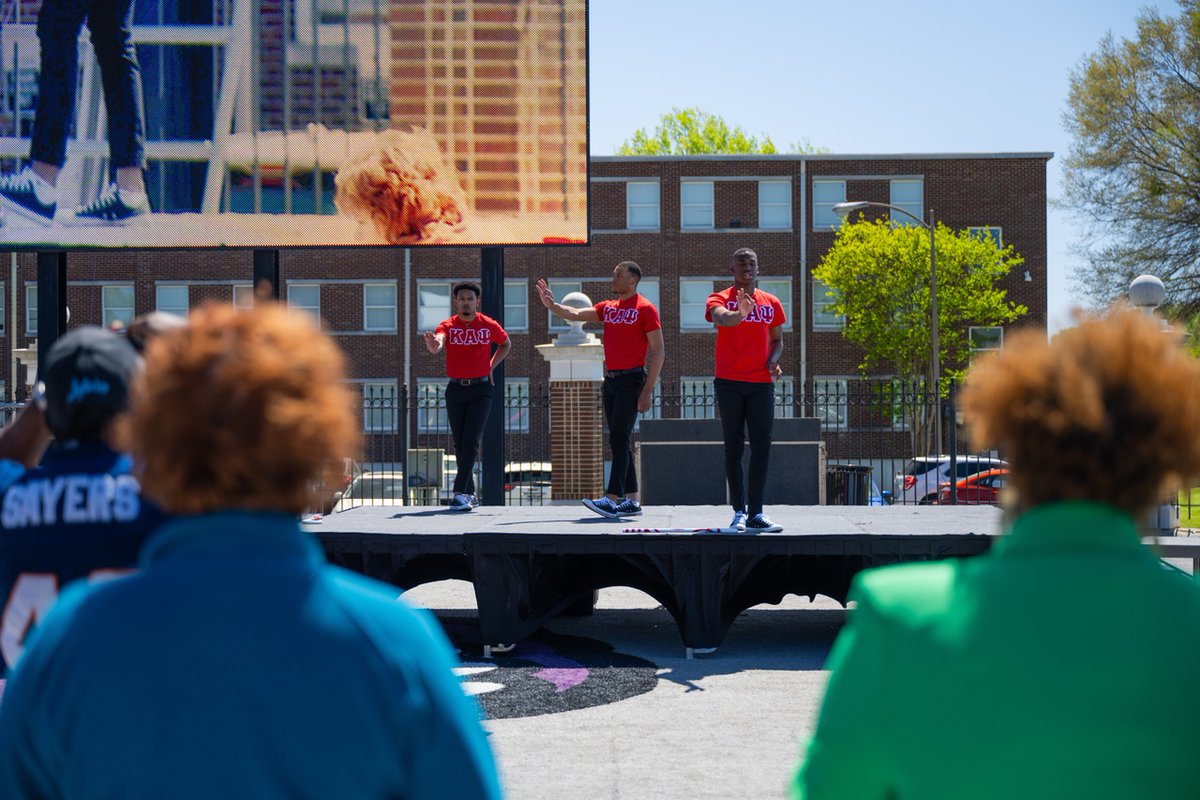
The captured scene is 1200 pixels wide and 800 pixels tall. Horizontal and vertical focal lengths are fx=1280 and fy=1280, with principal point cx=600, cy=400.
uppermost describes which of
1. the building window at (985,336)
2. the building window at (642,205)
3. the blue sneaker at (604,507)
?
the building window at (642,205)

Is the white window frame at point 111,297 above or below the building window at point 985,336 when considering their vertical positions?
above

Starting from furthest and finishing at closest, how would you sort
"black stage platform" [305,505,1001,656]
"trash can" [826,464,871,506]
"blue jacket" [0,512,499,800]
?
"trash can" [826,464,871,506] → "black stage platform" [305,505,1001,656] → "blue jacket" [0,512,499,800]

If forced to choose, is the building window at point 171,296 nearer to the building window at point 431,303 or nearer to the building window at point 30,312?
the building window at point 30,312

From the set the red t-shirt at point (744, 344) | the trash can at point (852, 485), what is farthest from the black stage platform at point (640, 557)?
the trash can at point (852, 485)

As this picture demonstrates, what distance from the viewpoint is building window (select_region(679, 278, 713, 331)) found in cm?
4791

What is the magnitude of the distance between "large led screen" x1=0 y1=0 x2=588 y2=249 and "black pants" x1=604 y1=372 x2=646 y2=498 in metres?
5.06

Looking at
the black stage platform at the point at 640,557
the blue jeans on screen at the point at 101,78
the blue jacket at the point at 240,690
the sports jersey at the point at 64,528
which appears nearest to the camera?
the blue jacket at the point at 240,690

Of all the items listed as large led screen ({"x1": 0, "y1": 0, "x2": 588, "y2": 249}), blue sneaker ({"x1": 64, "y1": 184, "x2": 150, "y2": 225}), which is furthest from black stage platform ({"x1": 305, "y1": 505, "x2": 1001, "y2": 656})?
blue sneaker ({"x1": 64, "y1": 184, "x2": 150, "y2": 225})

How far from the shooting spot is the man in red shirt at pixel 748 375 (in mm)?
8531

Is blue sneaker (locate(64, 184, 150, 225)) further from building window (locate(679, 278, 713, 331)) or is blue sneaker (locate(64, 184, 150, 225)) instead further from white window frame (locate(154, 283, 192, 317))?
white window frame (locate(154, 283, 192, 317))

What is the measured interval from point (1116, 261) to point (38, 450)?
38.4 m

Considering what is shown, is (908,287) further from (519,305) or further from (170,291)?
(170,291)

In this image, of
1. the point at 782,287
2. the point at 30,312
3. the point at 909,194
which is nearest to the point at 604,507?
the point at 782,287

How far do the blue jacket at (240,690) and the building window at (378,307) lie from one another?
154 ft
